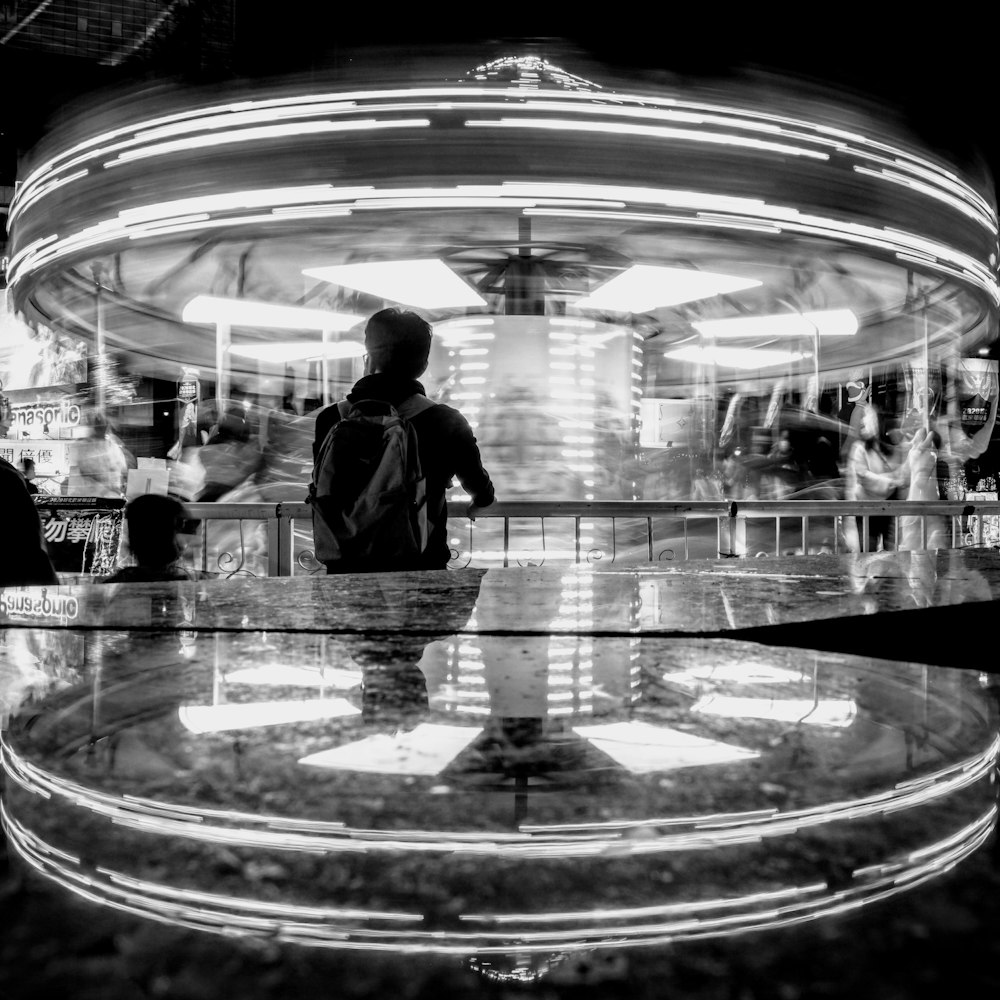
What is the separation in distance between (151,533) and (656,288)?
17.5ft

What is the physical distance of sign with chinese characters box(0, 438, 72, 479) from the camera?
11.1 metres

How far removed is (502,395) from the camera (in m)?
6.84

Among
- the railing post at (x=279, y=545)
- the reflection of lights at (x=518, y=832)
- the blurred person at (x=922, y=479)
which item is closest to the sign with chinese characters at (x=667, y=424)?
the blurred person at (x=922, y=479)

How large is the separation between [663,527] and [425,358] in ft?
17.5

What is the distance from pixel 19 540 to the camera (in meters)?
2.64

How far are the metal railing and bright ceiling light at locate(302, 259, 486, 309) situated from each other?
2112 mm

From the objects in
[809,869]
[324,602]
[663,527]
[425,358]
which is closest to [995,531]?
[663,527]

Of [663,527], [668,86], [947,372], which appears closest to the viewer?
[668,86]

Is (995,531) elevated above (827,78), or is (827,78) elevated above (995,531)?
(827,78)

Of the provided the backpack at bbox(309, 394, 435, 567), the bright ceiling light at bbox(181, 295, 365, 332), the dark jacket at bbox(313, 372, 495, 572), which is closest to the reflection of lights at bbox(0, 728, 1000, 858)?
the backpack at bbox(309, 394, 435, 567)

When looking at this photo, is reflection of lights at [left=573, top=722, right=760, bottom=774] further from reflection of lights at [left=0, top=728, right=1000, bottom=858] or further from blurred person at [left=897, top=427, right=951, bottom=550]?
blurred person at [left=897, top=427, right=951, bottom=550]

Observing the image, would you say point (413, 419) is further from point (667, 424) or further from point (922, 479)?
point (922, 479)

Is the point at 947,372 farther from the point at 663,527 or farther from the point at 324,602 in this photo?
the point at 324,602

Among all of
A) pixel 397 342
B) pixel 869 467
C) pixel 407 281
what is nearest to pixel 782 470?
pixel 869 467
